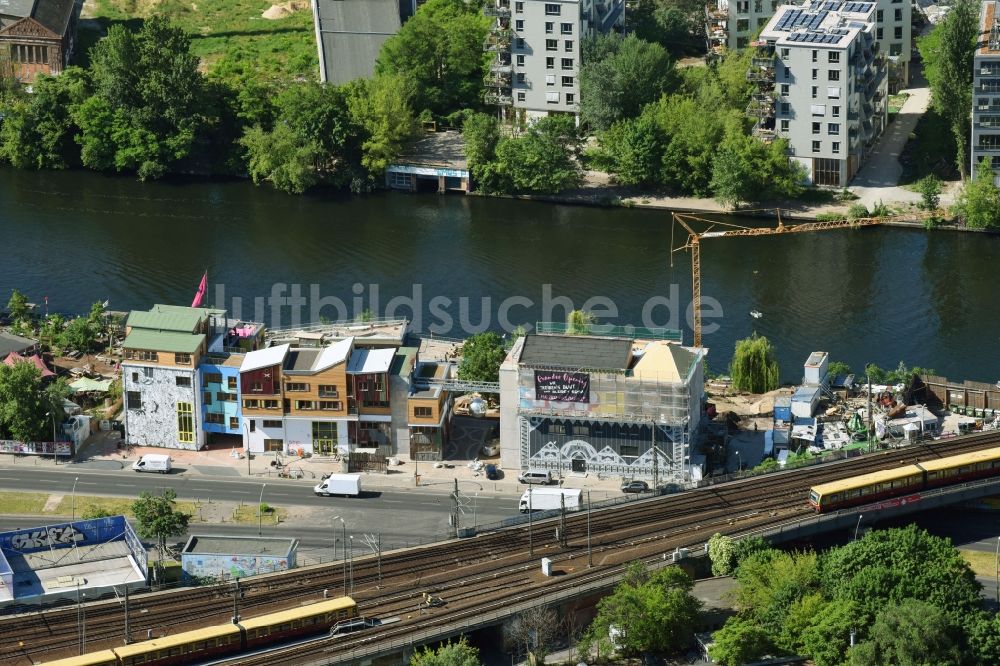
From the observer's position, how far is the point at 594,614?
123 meters

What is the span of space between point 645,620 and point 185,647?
25402 millimetres

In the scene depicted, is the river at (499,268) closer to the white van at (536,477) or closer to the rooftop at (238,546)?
the white van at (536,477)

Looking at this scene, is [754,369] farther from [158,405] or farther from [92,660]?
[92,660]

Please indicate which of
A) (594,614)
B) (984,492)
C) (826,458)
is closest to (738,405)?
(826,458)

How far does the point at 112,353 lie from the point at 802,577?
61556 millimetres

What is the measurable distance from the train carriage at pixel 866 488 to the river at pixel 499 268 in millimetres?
23145

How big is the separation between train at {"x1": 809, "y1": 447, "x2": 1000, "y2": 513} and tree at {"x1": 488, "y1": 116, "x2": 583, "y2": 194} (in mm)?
65114

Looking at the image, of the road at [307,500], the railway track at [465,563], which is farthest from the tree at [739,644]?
the road at [307,500]

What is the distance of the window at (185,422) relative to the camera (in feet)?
477

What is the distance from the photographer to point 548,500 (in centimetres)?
13488

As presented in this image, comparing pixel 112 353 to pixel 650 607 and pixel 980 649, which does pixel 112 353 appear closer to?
pixel 650 607

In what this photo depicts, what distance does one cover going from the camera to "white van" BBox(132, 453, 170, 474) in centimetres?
14200

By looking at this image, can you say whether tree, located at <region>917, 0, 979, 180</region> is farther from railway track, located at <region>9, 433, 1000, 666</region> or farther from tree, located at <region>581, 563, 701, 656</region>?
tree, located at <region>581, 563, 701, 656</region>

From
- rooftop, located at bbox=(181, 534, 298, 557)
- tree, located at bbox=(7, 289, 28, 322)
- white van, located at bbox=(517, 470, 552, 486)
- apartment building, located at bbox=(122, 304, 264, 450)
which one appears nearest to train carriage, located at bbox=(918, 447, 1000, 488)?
white van, located at bbox=(517, 470, 552, 486)
